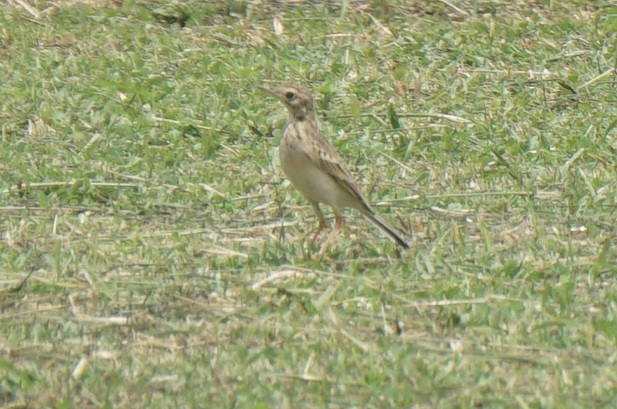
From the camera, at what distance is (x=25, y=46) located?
39.5ft

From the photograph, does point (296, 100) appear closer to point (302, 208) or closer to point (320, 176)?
point (320, 176)

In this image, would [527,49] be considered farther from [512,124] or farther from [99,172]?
[99,172]

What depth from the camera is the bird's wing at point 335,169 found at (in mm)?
8102

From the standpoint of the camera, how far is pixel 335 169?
8117 mm

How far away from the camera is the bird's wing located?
26.6ft

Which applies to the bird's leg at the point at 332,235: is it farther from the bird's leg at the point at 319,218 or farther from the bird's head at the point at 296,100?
the bird's head at the point at 296,100

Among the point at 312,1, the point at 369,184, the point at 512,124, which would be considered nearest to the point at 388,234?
the point at 369,184

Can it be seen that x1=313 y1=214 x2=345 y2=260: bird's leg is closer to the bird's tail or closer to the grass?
the grass

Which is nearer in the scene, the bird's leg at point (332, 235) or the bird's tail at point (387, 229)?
the bird's leg at point (332, 235)

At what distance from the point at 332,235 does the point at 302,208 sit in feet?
3.35

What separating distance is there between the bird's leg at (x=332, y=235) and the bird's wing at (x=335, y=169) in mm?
153

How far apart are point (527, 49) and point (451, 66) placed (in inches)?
29.8

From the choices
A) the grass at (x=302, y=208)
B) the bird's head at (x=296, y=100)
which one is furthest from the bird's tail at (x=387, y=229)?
the bird's head at (x=296, y=100)

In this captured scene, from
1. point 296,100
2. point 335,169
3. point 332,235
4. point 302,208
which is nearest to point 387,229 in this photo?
point 332,235
